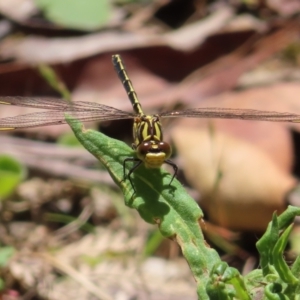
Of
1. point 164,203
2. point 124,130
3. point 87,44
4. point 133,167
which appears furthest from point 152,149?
point 87,44

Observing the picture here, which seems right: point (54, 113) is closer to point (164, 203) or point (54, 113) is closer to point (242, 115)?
point (242, 115)

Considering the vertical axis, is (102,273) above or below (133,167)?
below

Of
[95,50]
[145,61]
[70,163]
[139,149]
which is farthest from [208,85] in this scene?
[139,149]

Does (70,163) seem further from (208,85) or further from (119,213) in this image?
(208,85)

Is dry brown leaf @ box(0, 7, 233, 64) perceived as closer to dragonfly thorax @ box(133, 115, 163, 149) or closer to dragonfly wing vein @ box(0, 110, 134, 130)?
dragonfly wing vein @ box(0, 110, 134, 130)

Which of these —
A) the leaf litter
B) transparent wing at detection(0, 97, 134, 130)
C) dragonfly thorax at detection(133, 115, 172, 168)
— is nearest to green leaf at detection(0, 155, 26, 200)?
the leaf litter

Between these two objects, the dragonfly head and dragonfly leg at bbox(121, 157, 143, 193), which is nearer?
dragonfly leg at bbox(121, 157, 143, 193)

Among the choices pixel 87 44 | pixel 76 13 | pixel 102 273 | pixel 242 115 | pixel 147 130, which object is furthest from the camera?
pixel 76 13
